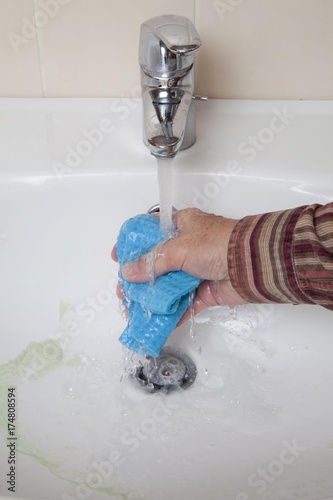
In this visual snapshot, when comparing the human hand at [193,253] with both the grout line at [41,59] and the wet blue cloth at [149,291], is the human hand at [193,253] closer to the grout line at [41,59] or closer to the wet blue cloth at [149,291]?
the wet blue cloth at [149,291]

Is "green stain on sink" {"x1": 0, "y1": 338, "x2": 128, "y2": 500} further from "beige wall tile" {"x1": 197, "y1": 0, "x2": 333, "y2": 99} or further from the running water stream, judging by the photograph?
"beige wall tile" {"x1": 197, "y1": 0, "x2": 333, "y2": 99}

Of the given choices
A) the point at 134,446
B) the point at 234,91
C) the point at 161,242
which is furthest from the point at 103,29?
the point at 134,446

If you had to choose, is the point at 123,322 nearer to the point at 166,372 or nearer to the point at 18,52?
the point at 166,372

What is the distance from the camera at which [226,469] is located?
0.43m

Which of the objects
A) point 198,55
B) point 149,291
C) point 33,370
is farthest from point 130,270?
point 198,55

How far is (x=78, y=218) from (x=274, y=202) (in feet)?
0.59

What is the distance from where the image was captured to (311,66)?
1.96 feet

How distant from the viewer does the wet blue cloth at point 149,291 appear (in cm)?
46

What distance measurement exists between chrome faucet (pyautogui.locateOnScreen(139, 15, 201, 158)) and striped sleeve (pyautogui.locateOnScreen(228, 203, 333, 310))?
9cm

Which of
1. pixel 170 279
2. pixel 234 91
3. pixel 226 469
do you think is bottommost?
pixel 226 469

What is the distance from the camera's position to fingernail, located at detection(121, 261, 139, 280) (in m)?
0.46

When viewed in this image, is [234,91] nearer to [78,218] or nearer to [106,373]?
[78,218]

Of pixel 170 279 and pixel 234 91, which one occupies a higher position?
pixel 234 91

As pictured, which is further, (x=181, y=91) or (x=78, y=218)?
(x=78, y=218)
